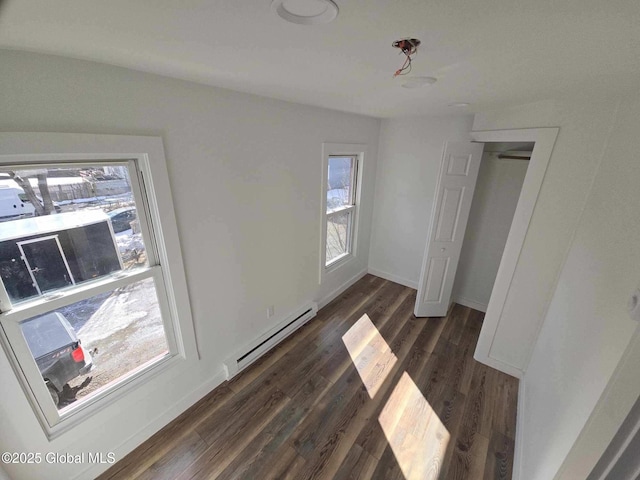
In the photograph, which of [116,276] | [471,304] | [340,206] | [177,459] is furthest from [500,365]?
[116,276]

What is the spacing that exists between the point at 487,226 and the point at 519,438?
2.14 meters

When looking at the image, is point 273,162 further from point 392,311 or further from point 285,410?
point 392,311

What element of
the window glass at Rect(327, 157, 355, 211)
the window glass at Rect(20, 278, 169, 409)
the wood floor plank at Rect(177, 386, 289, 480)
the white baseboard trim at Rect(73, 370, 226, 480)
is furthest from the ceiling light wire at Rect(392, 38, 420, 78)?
the white baseboard trim at Rect(73, 370, 226, 480)

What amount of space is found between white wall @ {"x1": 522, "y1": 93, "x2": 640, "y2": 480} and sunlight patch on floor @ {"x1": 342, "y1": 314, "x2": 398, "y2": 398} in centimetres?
105

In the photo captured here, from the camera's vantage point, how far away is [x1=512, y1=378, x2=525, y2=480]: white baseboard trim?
1.61m

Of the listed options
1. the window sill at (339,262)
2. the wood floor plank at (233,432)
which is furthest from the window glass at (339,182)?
the wood floor plank at (233,432)

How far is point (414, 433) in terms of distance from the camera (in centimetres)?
186

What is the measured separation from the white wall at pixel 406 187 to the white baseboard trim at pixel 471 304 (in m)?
0.61

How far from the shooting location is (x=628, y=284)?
38.9 inches

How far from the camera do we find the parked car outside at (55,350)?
→ 4.18 ft

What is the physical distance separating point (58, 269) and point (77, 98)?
2.79ft

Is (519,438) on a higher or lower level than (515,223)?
lower

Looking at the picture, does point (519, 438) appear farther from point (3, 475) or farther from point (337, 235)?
point (3, 475)

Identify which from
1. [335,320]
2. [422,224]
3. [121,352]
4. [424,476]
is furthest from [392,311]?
[121,352]
